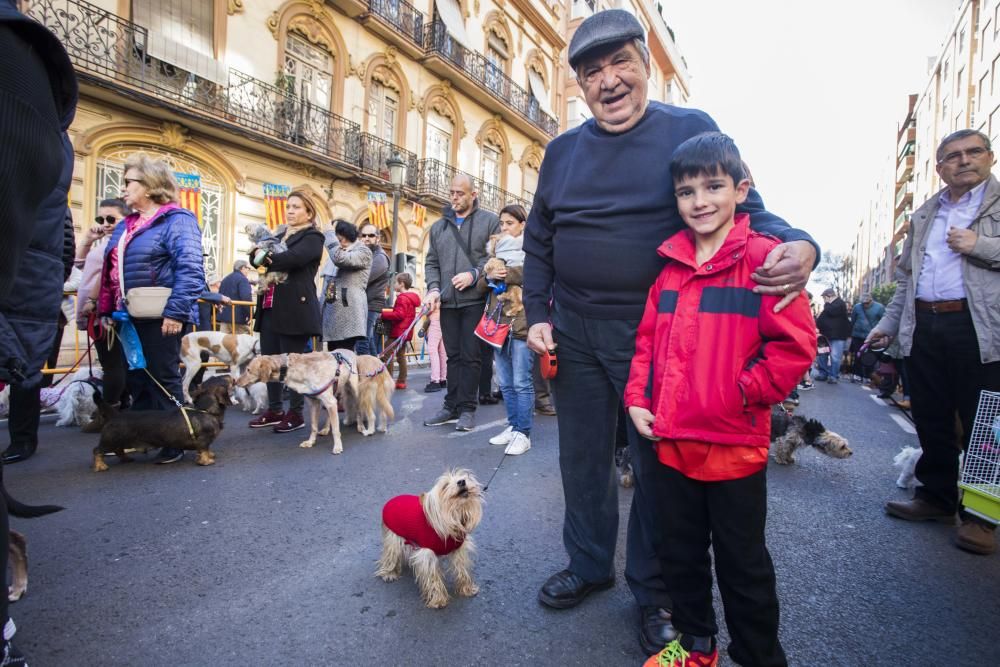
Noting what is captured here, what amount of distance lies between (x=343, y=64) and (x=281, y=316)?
14113 mm

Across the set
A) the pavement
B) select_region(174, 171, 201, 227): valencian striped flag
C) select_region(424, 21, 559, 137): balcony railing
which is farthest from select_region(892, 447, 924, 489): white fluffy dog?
select_region(424, 21, 559, 137): balcony railing

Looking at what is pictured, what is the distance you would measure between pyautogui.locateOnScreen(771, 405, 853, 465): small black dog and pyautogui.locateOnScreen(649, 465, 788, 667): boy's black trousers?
11.2 feet

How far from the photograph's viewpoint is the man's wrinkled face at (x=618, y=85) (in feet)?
Answer: 6.61

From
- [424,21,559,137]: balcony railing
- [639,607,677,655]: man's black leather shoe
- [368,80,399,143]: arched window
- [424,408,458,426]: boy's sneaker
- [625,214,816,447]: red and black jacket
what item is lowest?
[424,408,458,426]: boy's sneaker

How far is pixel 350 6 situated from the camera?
635 inches

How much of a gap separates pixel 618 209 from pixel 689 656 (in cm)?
158

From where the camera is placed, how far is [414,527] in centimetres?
231

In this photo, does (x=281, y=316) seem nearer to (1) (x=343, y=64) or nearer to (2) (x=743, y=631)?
(2) (x=743, y=631)

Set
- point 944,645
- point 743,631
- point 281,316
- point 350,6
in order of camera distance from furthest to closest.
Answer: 1. point 350,6
2. point 281,316
3. point 944,645
4. point 743,631

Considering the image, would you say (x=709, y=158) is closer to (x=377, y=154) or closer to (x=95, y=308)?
(x=95, y=308)

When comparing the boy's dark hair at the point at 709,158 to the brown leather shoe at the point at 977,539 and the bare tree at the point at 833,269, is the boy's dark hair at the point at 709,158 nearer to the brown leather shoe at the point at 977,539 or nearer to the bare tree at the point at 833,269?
the brown leather shoe at the point at 977,539

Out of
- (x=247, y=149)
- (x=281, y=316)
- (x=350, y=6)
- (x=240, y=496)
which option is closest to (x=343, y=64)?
(x=350, y=6)

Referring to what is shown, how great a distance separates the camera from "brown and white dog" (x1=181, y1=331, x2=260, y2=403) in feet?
22.4

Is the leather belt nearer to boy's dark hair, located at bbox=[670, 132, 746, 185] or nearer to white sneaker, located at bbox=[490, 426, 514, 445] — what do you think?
boy's dark hair, located at bbox=[670, 132, 746, 185]
